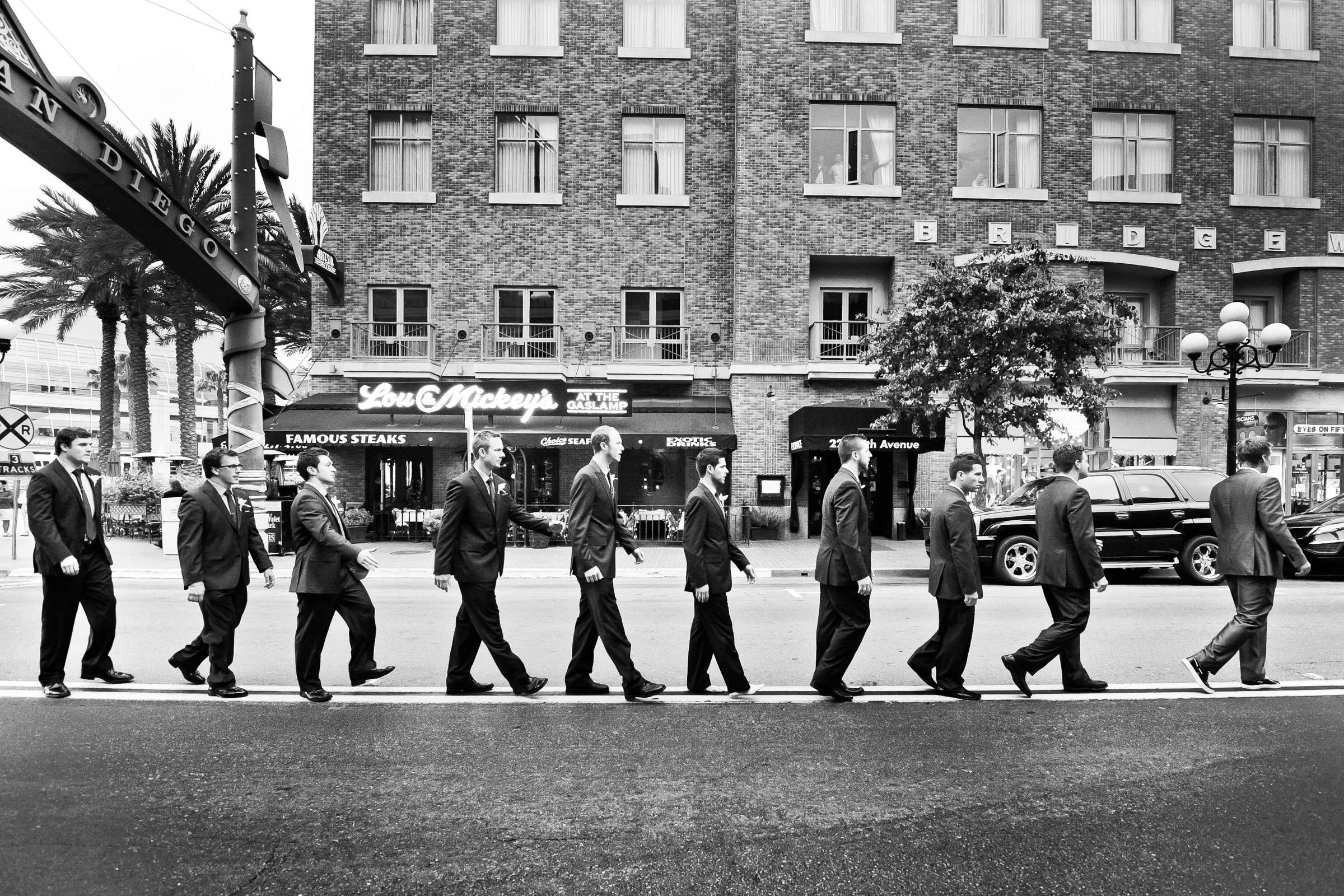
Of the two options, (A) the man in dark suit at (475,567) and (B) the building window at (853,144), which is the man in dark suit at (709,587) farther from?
(B) the building window at (853,144)

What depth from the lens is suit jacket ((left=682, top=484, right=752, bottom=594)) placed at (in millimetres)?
6074

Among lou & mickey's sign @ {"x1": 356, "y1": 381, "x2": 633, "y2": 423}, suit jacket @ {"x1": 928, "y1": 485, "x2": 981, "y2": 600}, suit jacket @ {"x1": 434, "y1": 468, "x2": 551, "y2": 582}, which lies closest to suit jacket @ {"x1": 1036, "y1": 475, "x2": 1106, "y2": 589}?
suit jacket @ {"x1": 928, "y1": 485, "x2": 981, "y2": 600}

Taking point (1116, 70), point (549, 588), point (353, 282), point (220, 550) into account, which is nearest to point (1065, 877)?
point (220, 550)

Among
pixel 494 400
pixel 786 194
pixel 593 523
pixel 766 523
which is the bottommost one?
pixel 766 523

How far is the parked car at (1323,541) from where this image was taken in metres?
13.4

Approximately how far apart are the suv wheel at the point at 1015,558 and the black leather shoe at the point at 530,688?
30.2ft

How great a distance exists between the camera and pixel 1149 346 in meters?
22.0

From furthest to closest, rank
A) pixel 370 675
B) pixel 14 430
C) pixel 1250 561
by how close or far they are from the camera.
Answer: pixel 14 430 < pixel 370 675 < pixel 1250 561

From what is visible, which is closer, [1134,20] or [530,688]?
[530,688]

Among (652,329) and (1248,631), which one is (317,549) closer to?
(1248,631)

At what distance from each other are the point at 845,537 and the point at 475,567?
263 cm

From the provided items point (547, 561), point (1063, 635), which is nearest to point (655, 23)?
point (547, 561)

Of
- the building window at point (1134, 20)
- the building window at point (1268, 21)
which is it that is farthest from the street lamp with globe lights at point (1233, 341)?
the building window at point (1268, 21)

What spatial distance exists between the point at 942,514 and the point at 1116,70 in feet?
69.1
